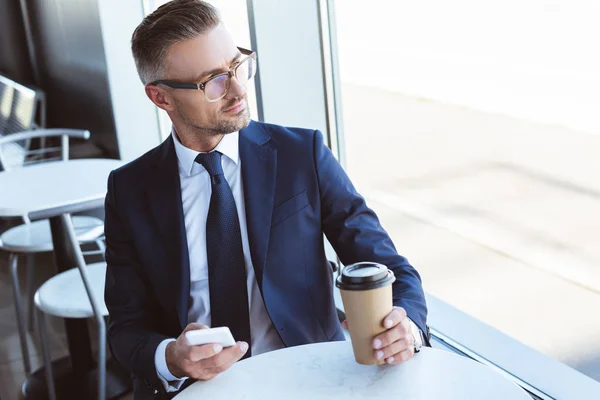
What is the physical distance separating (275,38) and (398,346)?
69.1 inches

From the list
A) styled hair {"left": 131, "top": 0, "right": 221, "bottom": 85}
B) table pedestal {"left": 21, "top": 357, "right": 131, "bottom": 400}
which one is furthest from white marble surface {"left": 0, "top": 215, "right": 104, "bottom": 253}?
styled hair {"left": 131, "top": 0, "right": 221, "bottom": 85}

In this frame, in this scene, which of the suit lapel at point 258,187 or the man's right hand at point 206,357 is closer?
the man's right hand at point 206,357

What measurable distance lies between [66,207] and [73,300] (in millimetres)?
309

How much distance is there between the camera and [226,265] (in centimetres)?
156

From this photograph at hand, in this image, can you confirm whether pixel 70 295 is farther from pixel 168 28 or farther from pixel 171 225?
pixel 168 28

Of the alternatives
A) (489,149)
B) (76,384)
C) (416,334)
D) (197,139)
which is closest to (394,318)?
(416,334)

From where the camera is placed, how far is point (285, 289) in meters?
1.57

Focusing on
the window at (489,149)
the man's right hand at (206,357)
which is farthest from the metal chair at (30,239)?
the man's right hand at (206,357)

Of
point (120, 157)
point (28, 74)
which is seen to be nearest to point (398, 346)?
point (120, 157)

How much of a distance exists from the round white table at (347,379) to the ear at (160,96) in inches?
24.8

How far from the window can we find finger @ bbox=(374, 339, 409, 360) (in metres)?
1.12

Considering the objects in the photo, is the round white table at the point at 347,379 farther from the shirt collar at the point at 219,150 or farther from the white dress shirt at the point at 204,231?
the shirt collar at the point at 219,150

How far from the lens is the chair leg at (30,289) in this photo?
3.41m

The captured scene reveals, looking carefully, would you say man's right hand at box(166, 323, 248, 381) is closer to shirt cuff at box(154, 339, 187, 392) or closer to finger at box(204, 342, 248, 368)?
finger at box(204, 342, 248, 368)
